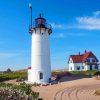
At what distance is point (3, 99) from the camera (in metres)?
11.9

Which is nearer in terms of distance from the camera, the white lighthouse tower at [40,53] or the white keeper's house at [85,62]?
the white lighthouse tower at [40,53]

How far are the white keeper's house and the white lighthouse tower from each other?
2729 centimetres

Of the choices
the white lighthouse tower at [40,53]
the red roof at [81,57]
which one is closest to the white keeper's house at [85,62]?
the red roof at [81,57]

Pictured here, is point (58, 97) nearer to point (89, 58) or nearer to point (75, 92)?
point (75, 92)

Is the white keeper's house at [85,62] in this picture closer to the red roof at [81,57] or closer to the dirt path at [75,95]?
the red roof at [81,57]

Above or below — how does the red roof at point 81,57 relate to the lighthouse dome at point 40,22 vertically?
below

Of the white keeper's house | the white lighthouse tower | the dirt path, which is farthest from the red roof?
the dirt path

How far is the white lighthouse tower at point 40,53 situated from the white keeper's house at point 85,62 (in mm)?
27293

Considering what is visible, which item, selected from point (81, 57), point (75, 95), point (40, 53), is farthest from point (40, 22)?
point (81, 57)

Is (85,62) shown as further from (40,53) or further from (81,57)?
(40,53)

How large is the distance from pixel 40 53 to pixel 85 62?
92.9ft

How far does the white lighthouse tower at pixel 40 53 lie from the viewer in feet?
106

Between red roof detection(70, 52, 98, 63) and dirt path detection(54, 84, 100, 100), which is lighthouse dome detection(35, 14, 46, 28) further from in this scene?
red roof detection(70, 52, 98, 63)

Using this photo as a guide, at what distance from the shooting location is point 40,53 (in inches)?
1271
